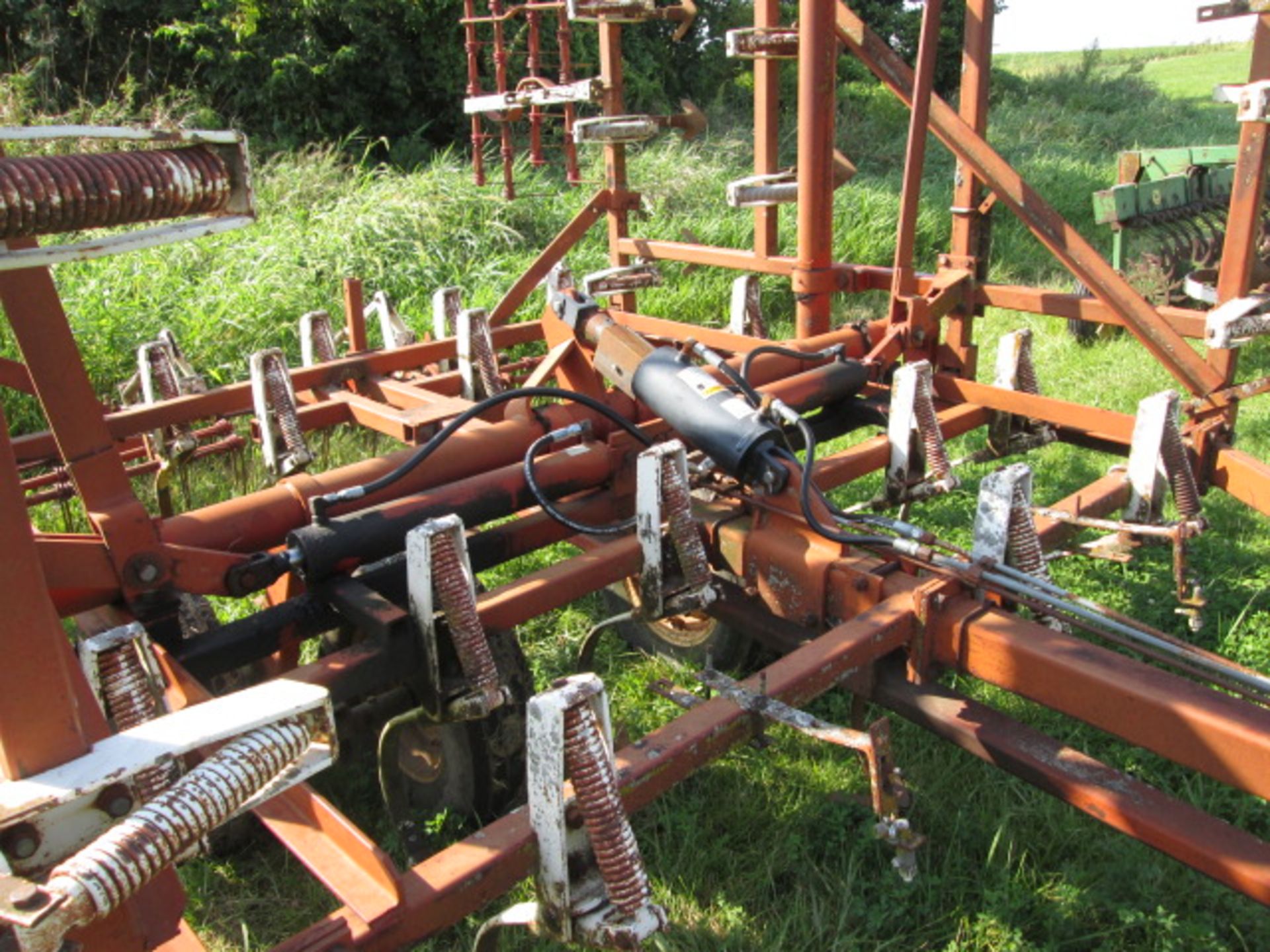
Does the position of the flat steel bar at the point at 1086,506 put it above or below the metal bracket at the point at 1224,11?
below

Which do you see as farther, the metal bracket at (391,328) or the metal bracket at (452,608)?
the metal bracket at (391,328)

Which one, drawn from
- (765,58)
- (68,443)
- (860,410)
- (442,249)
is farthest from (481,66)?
(68,443)

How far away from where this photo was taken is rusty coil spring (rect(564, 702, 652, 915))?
163cm

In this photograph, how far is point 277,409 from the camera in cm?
366

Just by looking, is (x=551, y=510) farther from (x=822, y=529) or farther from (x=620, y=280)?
(x=620, y=280)

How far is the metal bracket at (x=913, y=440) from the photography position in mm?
2980

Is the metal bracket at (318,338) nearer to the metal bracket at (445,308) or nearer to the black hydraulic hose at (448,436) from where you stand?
the metal bracket at (445,308)

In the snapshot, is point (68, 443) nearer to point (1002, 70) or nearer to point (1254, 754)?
point (1254, 754)

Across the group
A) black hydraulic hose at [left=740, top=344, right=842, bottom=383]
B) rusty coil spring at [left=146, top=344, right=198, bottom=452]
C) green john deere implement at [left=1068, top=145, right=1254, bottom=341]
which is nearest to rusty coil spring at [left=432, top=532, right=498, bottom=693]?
black hydraulic hose at [left=740, top=344, right=842, bottom=383]

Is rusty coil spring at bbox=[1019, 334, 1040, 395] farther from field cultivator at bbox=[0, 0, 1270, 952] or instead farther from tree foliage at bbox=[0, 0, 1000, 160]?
tree foliage at bbox=[0, 0, 1000, 160]

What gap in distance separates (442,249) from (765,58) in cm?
459

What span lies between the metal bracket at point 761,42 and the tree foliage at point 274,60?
8265 millimetres

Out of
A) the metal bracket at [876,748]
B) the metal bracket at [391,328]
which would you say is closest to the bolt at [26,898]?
the metal bracket at [876,748]

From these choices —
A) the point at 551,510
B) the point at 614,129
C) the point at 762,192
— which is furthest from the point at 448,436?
the point at 614,129
